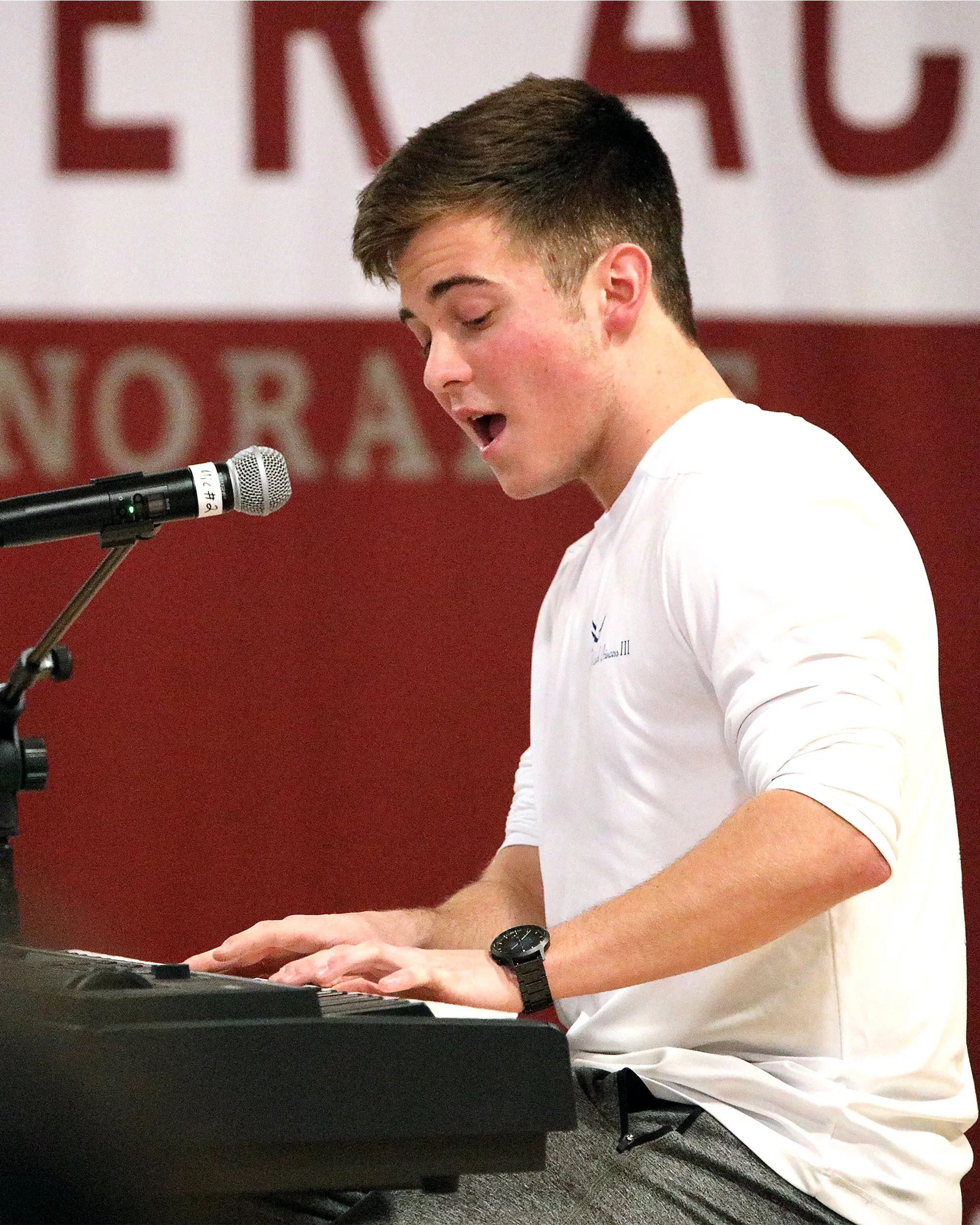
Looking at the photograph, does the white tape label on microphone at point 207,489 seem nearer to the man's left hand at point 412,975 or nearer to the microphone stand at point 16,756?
the microphone stand at point 16,756

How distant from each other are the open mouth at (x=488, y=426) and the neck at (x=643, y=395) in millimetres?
109

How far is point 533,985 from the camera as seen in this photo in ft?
3.84

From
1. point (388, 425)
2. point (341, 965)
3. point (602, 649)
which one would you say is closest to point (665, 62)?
point (388, 425)

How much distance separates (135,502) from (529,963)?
Result: 0.52m

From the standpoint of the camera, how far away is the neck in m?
1.59

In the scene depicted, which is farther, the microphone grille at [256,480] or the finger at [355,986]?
the microphone grille at [256,480]

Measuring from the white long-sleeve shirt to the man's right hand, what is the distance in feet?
0.77

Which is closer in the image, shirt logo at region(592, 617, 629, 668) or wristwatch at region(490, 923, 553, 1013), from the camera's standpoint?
wristwatch at region(490, 923, 553, 1013)

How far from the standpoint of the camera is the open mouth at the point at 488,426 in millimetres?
1636

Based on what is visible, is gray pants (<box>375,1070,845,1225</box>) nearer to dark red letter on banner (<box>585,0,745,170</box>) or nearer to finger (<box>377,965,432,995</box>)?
finger (<box>377,965,432,995</box>)

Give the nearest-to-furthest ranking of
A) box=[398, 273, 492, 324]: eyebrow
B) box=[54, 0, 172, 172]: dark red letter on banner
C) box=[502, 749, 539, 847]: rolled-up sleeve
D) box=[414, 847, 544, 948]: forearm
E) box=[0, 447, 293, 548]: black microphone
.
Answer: box=[0, 447, 293, 548]: black microphone → box=[398, 273, 492, 324]: eyebrow → box=[414, 847, 544, 948]: forearm → box=[502, 749, 539, 847]: rolled-up sleeve → box=[54, 0, 172, 172]: dark red letter on banner

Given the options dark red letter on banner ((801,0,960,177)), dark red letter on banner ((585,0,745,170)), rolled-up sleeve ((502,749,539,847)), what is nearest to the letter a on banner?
dark red letter on banner ((585,0,745,170))

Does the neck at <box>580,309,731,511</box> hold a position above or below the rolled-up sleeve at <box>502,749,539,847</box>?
above

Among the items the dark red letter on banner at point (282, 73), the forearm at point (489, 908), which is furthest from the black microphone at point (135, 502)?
the dark red letter on banner at point (282, 73)
